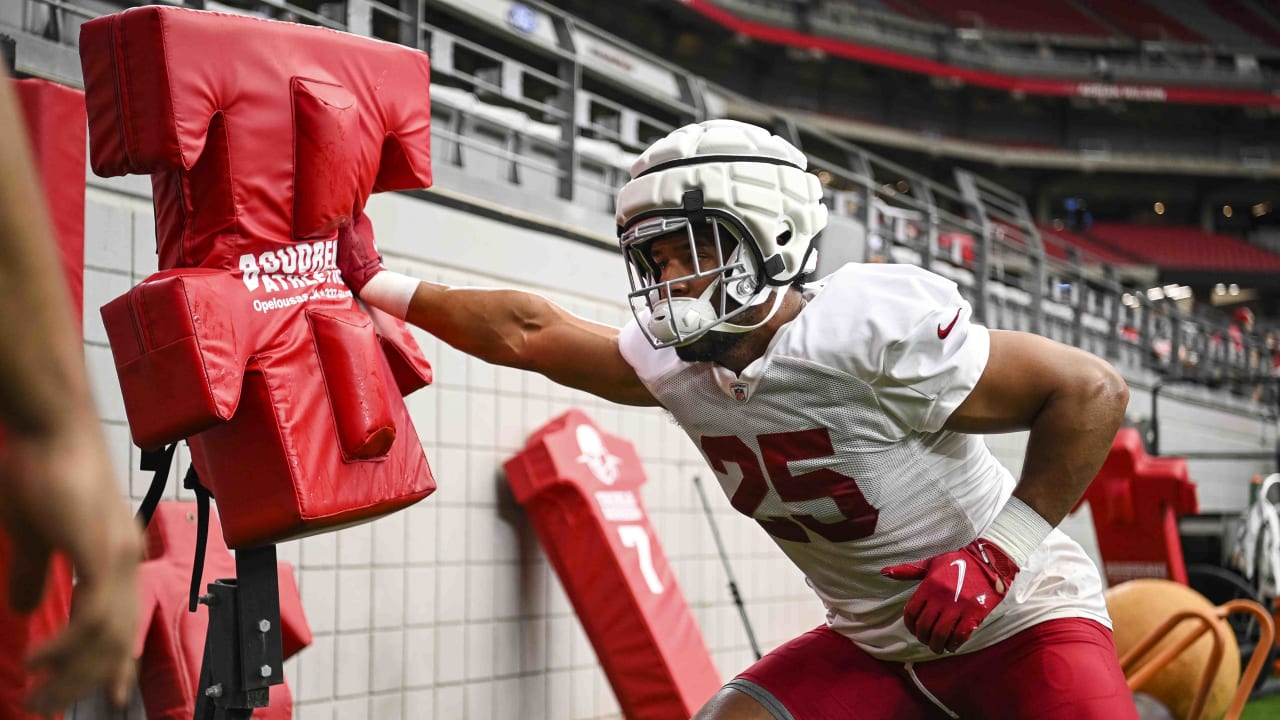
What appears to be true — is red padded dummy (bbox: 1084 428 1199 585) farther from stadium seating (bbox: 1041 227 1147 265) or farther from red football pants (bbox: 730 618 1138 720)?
stadium seating (bbox: 1041 227 1147 265)

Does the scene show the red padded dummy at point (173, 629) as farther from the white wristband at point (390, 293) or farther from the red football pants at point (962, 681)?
the red football pants at point (962, 681)

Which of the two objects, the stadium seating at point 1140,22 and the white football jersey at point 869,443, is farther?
the stadium seating at point 1140,22

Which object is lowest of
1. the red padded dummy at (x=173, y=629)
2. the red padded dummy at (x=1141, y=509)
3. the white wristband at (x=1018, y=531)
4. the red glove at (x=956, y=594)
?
the red padded dummy at (x=1141, y=509)

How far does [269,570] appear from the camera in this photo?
2248 mm

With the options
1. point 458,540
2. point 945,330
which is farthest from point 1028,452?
point 458,540

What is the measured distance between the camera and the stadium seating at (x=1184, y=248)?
26.7m

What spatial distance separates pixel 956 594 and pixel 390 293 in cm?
115

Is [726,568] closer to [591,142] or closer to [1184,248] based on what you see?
[591,142]

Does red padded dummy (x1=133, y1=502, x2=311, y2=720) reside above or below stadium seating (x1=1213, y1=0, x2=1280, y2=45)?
below

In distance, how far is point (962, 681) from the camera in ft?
7.59

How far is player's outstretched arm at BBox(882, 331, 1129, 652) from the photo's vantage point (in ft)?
6.61

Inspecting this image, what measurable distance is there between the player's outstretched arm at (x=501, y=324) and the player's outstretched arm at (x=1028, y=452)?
0.66 metres

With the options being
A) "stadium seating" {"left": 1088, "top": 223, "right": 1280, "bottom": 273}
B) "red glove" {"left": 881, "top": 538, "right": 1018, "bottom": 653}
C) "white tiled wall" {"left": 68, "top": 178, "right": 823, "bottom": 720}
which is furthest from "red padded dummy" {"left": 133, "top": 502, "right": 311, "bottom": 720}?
"stadium seating" {"left": 1088, "top": 223, "right": 1280, "bottom": 273}

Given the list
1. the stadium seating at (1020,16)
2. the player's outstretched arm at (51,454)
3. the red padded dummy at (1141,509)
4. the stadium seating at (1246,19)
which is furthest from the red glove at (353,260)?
the stadium seating at (1246,19)
